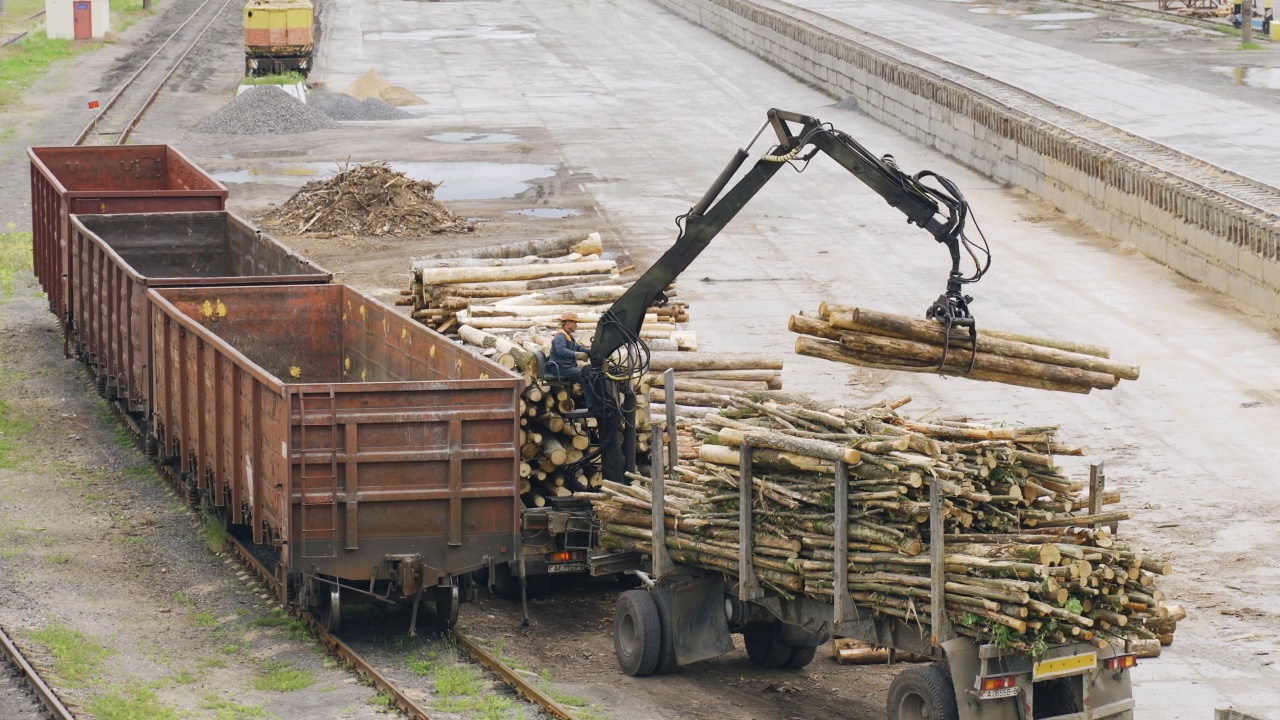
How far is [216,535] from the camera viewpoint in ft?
54.4

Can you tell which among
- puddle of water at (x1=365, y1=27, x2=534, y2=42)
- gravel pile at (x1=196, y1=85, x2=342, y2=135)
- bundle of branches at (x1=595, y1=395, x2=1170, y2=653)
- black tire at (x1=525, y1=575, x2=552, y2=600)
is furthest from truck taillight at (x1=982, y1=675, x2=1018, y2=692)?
puddle of water at (x1=365, y1=27, x2=534, y2=42)

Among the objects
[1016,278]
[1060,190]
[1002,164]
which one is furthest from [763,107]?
[1016,278]

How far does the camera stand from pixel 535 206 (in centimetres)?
3594

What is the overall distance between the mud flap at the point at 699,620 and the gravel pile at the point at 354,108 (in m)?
36.0

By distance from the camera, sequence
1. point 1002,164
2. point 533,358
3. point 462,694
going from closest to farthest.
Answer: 1. point 462,694
2. point 533,358
3. point 1002,164

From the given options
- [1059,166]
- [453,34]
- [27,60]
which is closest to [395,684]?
[1059,166]

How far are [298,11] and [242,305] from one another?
37.6 metres

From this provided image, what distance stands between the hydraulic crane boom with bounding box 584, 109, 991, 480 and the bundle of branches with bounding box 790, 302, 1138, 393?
217 millimetres

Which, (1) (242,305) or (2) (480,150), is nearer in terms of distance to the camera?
(1) (242,305)

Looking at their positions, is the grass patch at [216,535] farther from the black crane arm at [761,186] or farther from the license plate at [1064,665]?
the license plate at [1064,665]

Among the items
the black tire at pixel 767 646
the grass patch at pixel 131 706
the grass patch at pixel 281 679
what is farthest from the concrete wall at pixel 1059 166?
the grass patch at pixel 131 706

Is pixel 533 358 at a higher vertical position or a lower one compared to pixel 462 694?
higher

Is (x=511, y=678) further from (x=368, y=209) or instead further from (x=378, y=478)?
(x=368, y=209)

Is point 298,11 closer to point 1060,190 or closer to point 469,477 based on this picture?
point 1060,190
